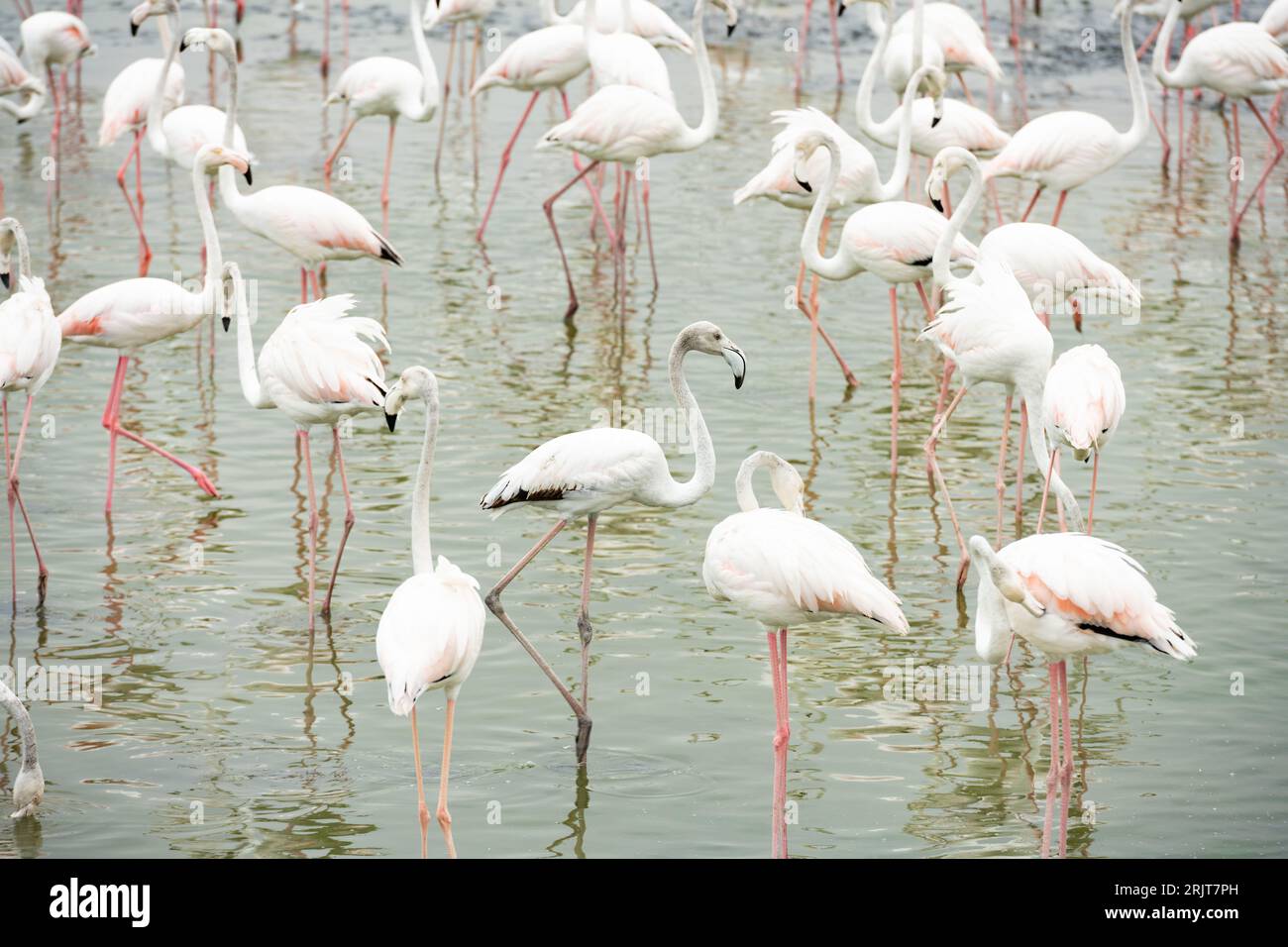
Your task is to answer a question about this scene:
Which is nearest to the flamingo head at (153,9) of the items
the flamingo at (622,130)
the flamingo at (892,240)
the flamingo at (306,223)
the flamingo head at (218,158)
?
the flamingo at (306,223)

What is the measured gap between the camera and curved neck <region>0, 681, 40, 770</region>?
19.0 ft

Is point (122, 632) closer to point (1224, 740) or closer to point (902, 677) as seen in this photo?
point (902, 677)

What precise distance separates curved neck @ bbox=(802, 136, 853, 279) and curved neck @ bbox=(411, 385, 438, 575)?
3.72 meters

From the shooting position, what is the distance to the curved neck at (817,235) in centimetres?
944

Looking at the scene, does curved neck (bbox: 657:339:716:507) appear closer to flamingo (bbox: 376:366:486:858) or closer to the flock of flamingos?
the flock of flamingos

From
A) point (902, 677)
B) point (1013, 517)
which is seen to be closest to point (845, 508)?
point (1013, 517)

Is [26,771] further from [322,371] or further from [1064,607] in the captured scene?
[1064,607]

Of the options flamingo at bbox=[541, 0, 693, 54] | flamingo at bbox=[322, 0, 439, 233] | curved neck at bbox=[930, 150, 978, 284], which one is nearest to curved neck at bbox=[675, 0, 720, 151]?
flamingo at bbox=[541, 0, 693, 54]

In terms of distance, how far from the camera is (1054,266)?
352 inches

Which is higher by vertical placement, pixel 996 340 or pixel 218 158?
pixel 218 158

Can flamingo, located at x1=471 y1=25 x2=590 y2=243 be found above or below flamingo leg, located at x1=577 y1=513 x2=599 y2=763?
above

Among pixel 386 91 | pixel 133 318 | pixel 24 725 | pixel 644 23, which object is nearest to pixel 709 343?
pixel 24 725

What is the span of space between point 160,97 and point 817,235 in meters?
4.63
